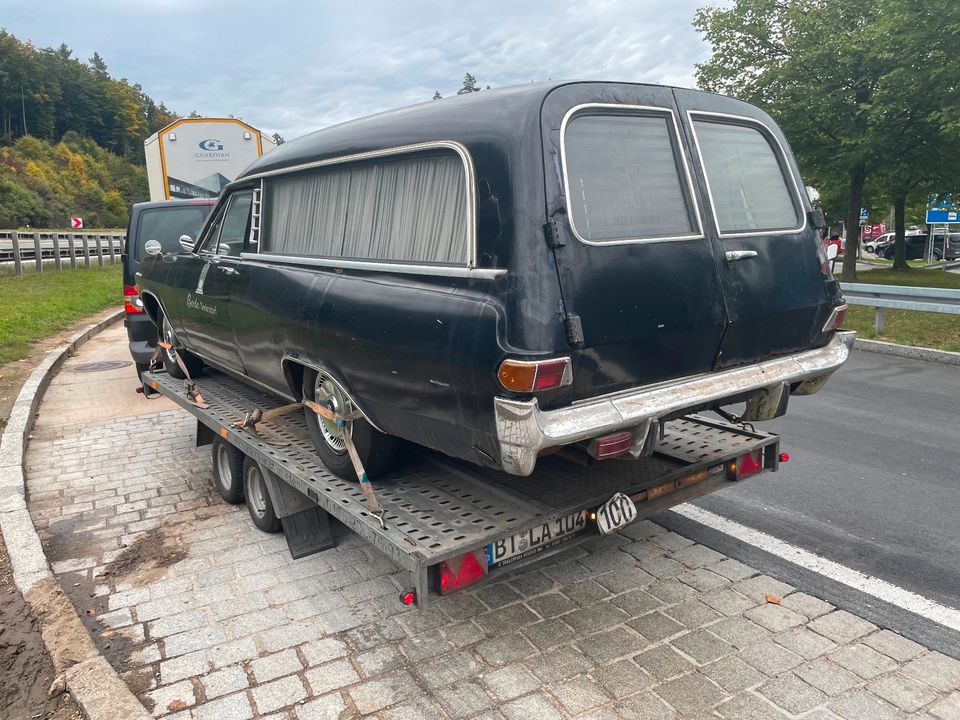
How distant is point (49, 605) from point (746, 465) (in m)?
3.74

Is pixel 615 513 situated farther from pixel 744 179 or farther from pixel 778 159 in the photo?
pixel 778 159

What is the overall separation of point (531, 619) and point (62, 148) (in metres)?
115

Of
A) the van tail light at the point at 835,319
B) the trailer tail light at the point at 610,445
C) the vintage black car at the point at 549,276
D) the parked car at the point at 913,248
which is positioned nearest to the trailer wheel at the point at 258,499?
the vintage black car at the point at 549,276

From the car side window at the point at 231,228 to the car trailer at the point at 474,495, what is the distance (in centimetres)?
123

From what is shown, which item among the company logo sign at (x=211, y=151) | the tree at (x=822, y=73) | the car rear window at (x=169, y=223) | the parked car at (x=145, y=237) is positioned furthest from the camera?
the company logo sign at (x=211, y=151)

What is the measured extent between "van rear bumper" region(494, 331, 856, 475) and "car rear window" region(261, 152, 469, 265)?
0.76 m

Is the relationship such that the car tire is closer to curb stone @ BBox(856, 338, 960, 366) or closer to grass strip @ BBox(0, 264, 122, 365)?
grass strip @ BBox(0, 264, 122, 365)

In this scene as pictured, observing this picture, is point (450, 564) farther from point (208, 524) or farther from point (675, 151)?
point (208, 524)

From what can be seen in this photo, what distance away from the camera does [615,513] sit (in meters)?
3.35

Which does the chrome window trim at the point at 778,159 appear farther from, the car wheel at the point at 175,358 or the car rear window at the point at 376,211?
the car wheel at the point at 175,358

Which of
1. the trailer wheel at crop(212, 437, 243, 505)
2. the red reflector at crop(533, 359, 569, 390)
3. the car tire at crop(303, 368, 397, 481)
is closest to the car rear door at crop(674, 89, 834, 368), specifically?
the red reflector at crop(533, 359, 569, 390)

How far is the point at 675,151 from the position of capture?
343 cm

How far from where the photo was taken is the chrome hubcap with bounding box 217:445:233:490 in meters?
5.17

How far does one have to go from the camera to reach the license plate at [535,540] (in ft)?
10.3
